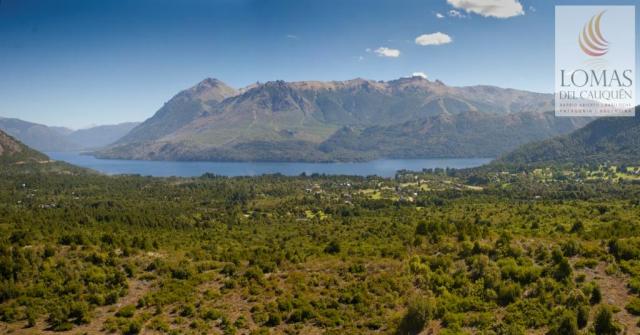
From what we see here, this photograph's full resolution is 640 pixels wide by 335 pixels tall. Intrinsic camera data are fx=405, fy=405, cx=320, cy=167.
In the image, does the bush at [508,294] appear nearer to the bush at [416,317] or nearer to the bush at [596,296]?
the bush at [596,296]

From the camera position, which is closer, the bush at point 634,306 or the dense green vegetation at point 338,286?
the bush at point 634,306

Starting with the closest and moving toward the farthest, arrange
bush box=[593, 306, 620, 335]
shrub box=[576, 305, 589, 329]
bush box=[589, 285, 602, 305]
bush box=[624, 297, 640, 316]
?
bush box=[593, 306, 620, 335]
shrub box=[576, 305, 589, 329]
bush box=[624, 297, 640, 316]
bush box=[589, 285, 602, 305]

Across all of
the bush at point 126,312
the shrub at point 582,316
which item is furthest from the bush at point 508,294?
the bush at point 126,312

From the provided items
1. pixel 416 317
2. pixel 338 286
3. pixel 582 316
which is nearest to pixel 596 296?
pixel 582 316

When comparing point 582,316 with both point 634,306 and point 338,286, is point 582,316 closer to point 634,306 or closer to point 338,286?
point 634,306

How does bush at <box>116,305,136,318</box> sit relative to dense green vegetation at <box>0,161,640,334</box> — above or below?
below

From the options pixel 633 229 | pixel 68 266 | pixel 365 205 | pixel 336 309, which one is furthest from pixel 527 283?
pixel 365 205

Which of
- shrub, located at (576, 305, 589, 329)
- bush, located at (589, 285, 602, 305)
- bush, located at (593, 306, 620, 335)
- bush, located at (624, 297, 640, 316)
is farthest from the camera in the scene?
bush, located at (589, 285, 602, 305)

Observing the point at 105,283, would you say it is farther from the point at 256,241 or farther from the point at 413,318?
the point at 256,241

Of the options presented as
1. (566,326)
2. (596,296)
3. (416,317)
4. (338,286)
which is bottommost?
(338,286)

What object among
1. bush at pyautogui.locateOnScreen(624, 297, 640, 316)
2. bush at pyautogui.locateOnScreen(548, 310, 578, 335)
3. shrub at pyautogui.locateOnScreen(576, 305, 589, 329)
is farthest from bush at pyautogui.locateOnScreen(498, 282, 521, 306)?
bush at pyautogui.locateOnScreen(624, 297, 640, 316)

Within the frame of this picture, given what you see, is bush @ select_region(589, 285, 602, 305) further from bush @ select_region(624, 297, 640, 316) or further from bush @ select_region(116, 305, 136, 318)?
bush @ select_region(116, 305, 136, 318)

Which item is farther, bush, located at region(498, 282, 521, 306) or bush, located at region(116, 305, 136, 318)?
bush, located at region(116, 305, 136, 318)

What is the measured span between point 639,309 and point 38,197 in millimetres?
160533
